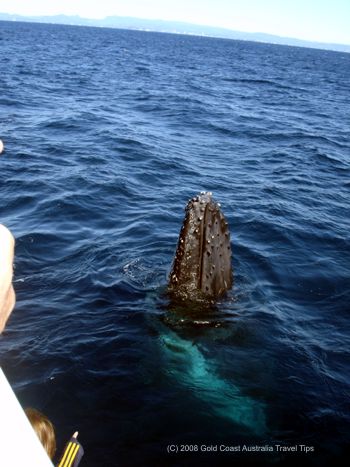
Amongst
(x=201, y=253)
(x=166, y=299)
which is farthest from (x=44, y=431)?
(x=166, y=299)

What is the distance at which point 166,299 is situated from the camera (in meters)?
7.56

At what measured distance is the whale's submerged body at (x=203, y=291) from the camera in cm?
605

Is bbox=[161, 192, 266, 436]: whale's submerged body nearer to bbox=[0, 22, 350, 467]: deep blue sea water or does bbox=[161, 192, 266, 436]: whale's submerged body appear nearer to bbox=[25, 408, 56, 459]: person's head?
bbox=[0, 22, 350, 467]: deep blue sea water

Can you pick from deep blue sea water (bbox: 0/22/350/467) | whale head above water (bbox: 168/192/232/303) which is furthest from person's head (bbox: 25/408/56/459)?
whale head above water (bbox: 168/192/232/303)

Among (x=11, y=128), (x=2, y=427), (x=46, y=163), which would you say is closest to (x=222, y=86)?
(x=11, y=128)

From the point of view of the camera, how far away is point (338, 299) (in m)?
9.05

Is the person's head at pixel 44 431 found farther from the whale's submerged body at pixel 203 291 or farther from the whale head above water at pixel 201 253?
the whale head above water at pixel 201 253

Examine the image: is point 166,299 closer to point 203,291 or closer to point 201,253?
point 203,291

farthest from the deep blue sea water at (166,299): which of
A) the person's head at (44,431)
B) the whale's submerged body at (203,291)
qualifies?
the person's head at (44,431)

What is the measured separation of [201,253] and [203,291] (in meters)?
0.62

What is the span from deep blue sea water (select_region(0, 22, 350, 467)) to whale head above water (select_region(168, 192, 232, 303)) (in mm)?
390

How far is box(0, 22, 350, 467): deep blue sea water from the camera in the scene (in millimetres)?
5832

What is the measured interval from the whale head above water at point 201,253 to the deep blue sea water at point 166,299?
39cm

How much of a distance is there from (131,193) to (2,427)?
12250mm
